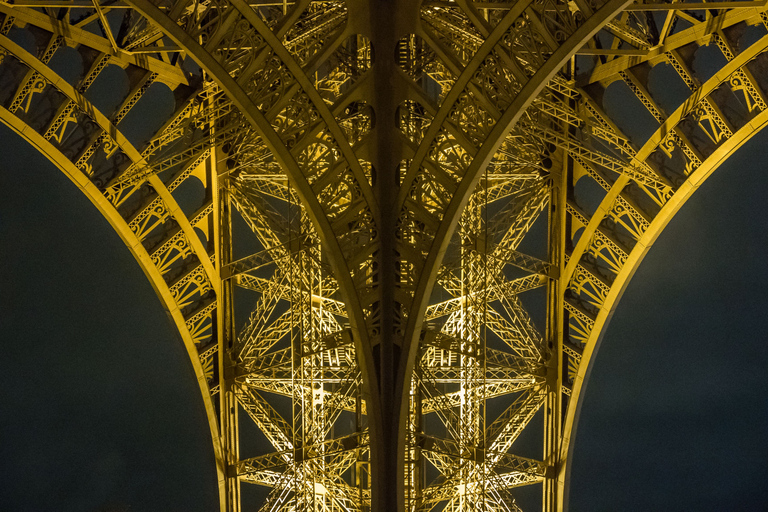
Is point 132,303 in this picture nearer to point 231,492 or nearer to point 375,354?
point 231,492

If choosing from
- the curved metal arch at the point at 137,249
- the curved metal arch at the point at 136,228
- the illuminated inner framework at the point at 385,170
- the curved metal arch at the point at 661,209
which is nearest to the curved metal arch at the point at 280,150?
the illuminated inner framework at the point at 385,170

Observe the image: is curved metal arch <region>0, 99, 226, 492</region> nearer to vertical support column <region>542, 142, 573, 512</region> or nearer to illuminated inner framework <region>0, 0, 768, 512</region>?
illuminated inner framework <region>0, 0, 768, 512</region>

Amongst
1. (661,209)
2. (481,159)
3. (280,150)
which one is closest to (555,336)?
(661,209)

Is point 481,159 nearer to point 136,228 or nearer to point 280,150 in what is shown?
point 280,150

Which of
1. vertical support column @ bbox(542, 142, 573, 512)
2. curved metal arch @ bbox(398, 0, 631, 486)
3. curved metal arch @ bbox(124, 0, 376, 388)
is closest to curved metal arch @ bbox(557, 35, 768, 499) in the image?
vertical support column @ bbox(542, 142, 573, 512)

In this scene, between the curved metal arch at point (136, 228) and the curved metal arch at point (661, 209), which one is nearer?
the curved metal arch at point (661, 209)

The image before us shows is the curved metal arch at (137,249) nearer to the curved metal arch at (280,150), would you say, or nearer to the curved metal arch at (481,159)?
the curved metal arch at (280,150)
